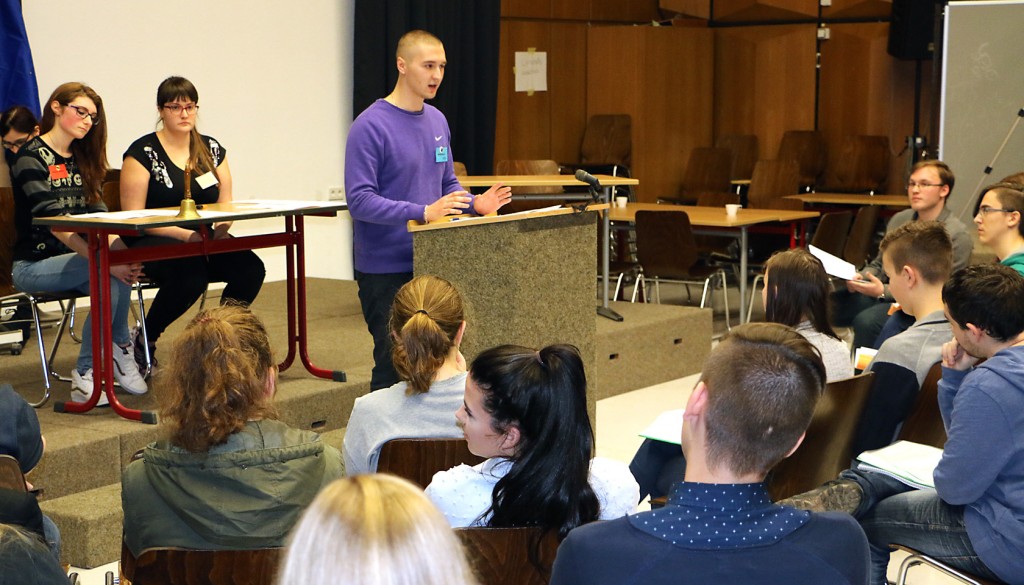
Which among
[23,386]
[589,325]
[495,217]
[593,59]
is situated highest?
[593,59]

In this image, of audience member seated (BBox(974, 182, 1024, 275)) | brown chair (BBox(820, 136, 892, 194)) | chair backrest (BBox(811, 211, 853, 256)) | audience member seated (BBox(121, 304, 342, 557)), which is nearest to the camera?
audience member seated (BBox(121, 304, 342, 557))

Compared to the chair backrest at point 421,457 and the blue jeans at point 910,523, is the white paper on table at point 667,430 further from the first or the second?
the chair backrest at point 421,457

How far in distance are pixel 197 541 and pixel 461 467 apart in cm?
55

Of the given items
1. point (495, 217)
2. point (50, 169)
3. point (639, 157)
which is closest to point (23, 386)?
point (50, 169)

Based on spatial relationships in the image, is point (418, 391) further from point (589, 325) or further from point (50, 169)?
point (50, 169)

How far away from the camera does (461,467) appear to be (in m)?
1.98

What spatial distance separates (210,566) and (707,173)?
29.1 ft

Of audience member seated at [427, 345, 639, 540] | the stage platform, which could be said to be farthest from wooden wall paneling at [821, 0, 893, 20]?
audience member seated at [427, 345, 639, 540]

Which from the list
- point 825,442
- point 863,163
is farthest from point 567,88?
point 825,442

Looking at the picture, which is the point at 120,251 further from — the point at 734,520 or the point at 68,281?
the point at 734,520

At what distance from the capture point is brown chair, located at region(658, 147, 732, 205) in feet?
33.3

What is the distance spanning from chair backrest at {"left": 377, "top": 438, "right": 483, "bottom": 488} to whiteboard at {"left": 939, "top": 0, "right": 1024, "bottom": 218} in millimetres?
6815

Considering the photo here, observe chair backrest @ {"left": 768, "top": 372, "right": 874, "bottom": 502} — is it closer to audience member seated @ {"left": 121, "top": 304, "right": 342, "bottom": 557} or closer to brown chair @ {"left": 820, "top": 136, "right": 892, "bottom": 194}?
audience member seated @ {"left": 121, "top": 304, "right": 342, "bottom": 557}

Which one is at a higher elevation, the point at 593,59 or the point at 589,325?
the point at 593,59
